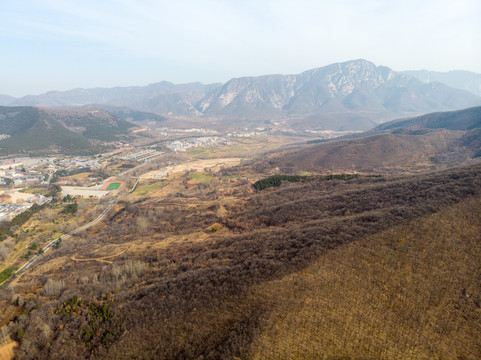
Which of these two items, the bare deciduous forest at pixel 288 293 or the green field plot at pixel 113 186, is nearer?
the bare deciduous forest at pixel 288 293

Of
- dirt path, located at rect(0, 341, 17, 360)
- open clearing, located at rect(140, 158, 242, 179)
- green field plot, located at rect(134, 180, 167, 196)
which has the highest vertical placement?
dirt path, located at rect(0, 341, 17, 360)

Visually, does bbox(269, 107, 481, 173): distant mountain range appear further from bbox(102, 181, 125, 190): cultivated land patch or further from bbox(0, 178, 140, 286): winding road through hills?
bbox(0, 178, 140, 286): winding road through hills

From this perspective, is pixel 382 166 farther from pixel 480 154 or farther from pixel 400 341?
pixel 400 341

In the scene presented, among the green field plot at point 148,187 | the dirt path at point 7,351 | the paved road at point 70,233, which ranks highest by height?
the dirt path at point 7,351

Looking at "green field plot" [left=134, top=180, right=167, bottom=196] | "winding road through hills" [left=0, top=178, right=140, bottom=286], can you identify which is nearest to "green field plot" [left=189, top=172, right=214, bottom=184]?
"green field plot" [left=134, top=180, right=167, bottom=196]

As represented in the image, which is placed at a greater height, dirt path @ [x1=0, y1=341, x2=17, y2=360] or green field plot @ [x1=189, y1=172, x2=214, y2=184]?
dirt path @ [x1=0, y1=341, x2=17, y2=360]

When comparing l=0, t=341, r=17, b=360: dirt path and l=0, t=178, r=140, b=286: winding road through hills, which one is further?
l=0, t=178, r=140, b=286: winding road through hills

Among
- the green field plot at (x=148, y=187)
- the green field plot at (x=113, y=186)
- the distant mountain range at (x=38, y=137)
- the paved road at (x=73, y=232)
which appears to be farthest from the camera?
the distant mountain range at (x=38, y=137)

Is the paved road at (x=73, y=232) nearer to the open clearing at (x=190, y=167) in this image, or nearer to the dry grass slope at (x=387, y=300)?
the open clearing at (x=190, y=167)

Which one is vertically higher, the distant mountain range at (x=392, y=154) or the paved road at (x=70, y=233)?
the distant mountain range at (x=392, y=154)

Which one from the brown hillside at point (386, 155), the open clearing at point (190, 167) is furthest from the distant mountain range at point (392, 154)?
the open clearing at point (190, 167)

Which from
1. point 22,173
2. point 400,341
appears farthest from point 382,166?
point 22,173

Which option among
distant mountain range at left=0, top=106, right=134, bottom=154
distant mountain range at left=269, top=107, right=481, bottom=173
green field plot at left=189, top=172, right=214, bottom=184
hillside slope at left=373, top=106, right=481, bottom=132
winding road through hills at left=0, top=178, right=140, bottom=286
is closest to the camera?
winding road through hills at left=0, top=178, right=140, bottom=286
